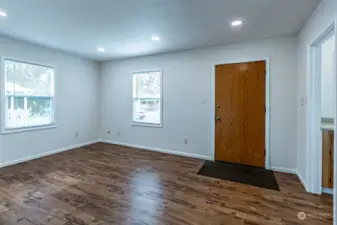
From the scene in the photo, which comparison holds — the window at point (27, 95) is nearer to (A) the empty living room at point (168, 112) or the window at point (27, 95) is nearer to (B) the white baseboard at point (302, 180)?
(A) the empty living room at point (168, 112)

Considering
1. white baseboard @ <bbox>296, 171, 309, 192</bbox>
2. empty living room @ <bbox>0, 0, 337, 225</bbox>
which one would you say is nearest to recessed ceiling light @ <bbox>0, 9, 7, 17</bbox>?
empty living room @ <bbox>0, 0, 337, 225</bbox>

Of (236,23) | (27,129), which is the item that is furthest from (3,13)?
(236,23)

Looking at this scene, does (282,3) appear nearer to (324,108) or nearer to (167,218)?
(324,108)

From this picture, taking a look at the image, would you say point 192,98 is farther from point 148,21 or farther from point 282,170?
point 282,170

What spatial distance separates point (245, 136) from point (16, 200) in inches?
153

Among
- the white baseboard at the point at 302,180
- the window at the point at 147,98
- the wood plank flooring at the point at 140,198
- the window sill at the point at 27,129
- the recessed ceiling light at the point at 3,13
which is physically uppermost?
the recessed ceiling light at the point at 3,13

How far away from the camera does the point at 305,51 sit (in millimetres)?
2906

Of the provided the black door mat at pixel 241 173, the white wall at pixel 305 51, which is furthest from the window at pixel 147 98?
the white wall at pixel 305 51

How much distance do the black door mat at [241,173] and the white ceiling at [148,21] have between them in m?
2.52

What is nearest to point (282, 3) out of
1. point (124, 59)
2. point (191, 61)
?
point (191, 61)

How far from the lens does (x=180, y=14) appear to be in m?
2.70

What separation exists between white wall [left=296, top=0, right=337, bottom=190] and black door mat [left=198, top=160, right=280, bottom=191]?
1.67 ft

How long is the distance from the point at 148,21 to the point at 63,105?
3322 mm

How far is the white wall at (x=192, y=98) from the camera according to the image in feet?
11.6
